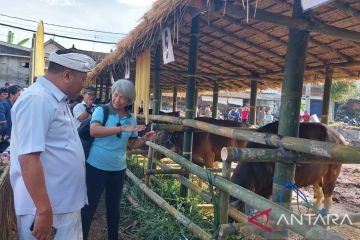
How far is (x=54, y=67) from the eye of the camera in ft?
7.91

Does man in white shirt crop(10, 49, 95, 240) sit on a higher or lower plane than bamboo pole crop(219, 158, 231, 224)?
higher

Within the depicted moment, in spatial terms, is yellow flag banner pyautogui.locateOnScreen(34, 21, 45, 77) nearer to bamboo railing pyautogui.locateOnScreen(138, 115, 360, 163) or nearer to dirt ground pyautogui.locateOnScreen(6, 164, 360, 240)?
dirt ground pyautogui.locateOnScreen(6, 164, 360, 240)

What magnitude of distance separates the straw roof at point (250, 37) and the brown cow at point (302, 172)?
1195mm

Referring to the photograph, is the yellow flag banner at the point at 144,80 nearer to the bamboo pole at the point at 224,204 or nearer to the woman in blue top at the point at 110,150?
the woman in blue top at the point at 110,150

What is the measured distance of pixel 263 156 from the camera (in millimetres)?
2896

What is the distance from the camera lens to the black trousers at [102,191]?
3.77m

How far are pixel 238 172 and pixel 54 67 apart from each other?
2954 mm

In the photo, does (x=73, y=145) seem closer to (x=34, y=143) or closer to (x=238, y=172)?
(x=34, y=143)

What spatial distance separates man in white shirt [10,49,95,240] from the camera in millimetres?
→ 2049

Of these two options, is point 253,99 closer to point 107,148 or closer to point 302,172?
point 302,172

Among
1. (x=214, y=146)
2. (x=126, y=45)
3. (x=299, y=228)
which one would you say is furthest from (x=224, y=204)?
(x=214, y=146)

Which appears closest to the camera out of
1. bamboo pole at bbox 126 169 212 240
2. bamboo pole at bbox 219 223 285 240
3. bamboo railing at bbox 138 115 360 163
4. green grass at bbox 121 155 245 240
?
bamboo railing at bbox 138 115 360 163
